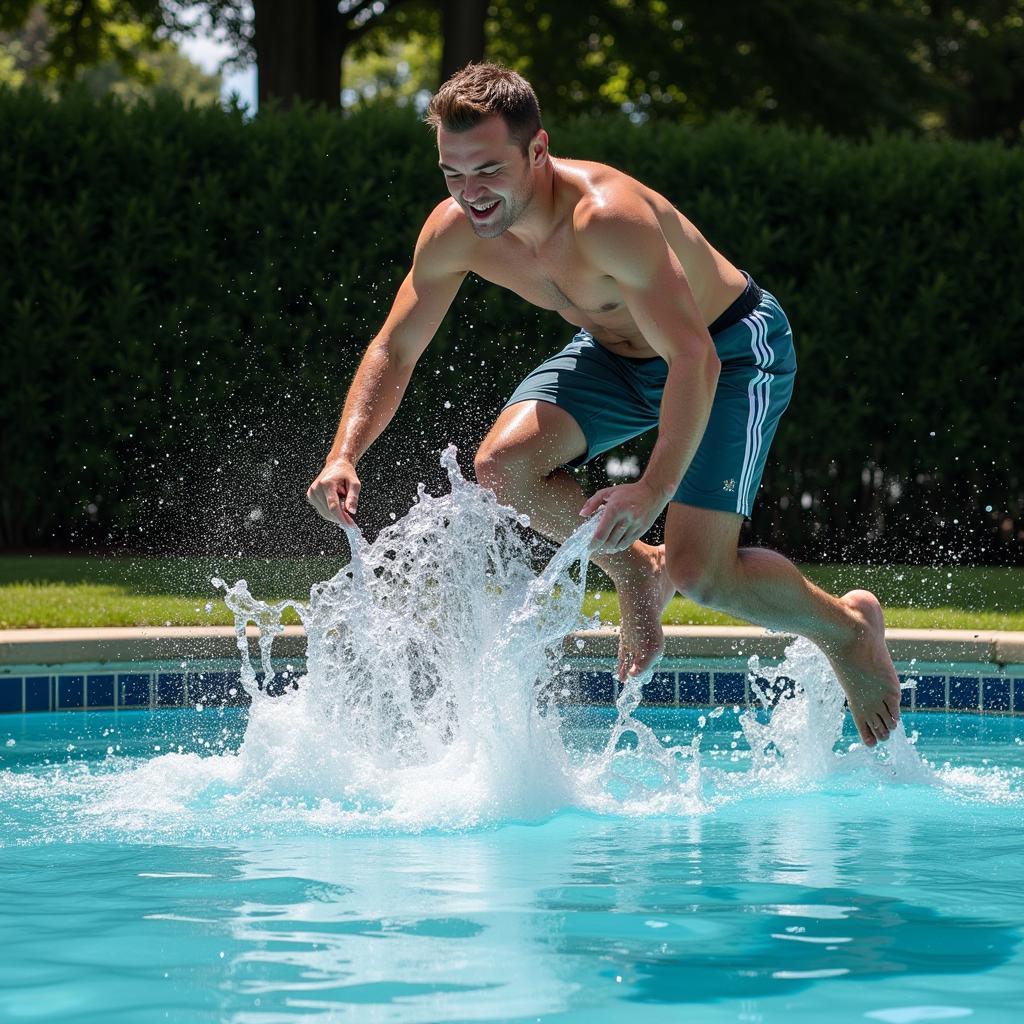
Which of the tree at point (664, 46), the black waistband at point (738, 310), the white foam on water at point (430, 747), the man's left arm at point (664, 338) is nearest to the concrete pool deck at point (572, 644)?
the white foam on water at point (430, 747)

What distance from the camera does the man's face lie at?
351cm

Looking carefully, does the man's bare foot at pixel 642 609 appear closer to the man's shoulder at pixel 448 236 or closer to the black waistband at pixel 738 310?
the black waistband at pixel 738 310

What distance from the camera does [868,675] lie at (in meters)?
4.39

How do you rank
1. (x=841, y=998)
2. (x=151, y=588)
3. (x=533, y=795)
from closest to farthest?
1. (x=841, y=998)
2. (x=533, y=795)
3. (x=151, y=588)

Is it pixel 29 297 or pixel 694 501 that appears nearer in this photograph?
pixel 694 501

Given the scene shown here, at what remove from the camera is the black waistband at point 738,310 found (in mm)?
4195

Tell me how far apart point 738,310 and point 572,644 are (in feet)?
6.37

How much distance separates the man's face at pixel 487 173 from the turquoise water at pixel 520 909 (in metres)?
1.41

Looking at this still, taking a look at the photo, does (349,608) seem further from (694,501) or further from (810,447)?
(810,447)

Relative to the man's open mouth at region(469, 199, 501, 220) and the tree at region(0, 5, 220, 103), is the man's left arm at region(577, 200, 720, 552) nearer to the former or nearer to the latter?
the man's open mouth at region(469, 199, 501, 220)

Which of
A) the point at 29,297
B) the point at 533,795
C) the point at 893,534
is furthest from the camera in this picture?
the point at 893,534

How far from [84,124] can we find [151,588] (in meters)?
3.10

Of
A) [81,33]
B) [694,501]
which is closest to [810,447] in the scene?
[694,501]

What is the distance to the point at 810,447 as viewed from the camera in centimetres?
888
